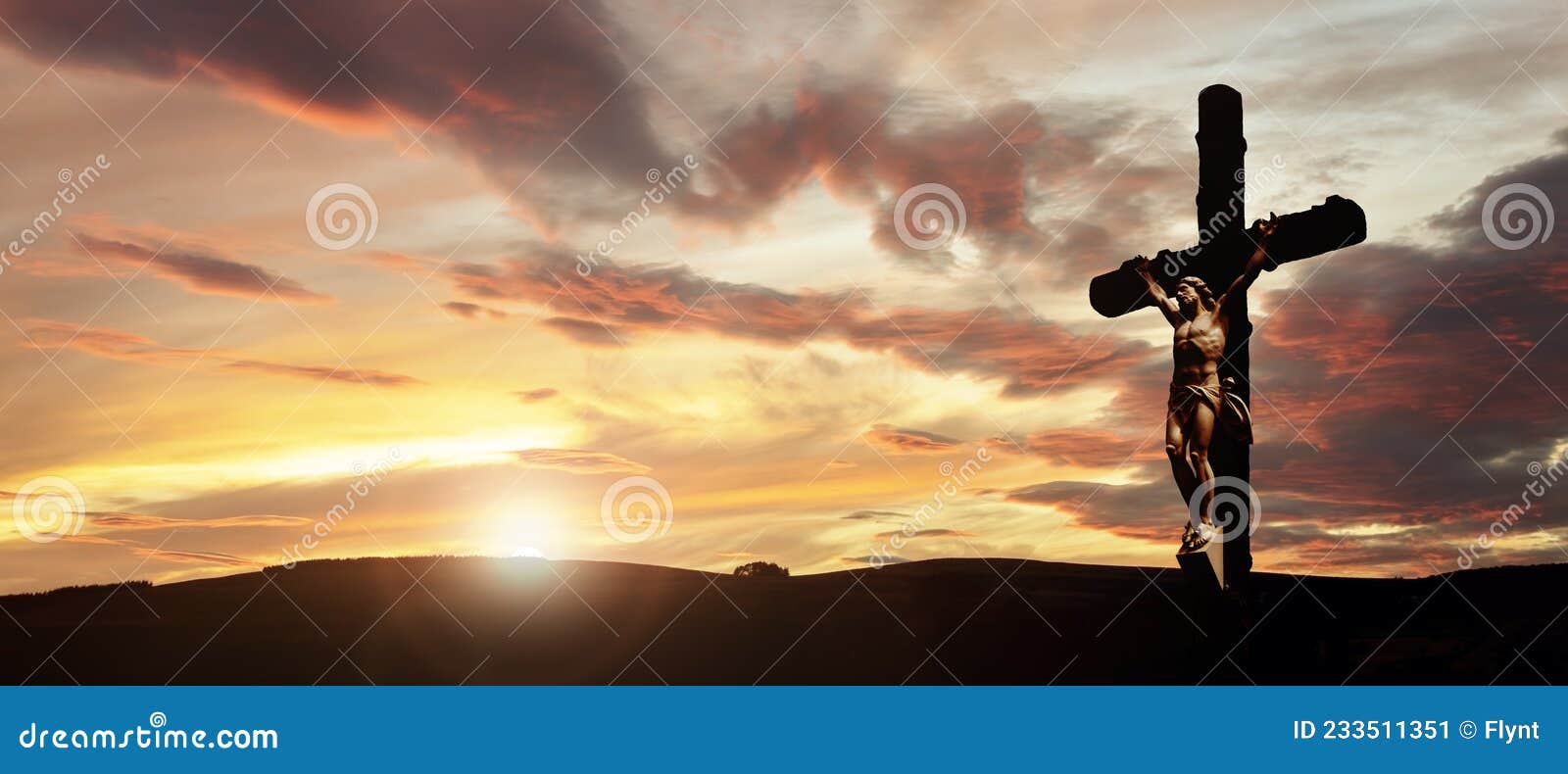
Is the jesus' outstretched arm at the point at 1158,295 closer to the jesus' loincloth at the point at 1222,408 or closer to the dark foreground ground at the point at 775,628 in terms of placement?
the jesus' loincloth at the point at 1222,408

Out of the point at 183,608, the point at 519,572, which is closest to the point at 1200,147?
the point at 519,572

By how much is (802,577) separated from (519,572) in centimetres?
295

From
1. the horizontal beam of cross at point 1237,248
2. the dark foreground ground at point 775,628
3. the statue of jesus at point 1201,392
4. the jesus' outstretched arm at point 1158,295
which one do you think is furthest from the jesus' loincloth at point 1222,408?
the dark foreground ground at point 775,628

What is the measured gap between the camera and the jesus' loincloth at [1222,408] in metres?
10.5

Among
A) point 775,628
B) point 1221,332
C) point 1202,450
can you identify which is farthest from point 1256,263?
point 775,628

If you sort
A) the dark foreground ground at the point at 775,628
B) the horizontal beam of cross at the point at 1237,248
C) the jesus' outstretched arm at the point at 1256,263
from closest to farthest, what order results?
the dark foreground ground at the point at 775,628
the horizontal beam of cross at the point at 1237,248
the jesus' outstretched arm at the point at 1256,263

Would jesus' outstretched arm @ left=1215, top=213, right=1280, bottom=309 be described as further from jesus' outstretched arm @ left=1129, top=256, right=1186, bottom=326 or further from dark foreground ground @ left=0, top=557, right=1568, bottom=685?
dark foreground ground @ left=0, top=557, right=1568, bottom=685

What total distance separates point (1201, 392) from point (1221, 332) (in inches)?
21.0

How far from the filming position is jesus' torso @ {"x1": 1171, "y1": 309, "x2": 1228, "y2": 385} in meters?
10.6

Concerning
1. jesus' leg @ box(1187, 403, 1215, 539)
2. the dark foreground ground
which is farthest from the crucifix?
the dark foreground ground

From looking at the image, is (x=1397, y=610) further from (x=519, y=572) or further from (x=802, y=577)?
(x=519, y=572)

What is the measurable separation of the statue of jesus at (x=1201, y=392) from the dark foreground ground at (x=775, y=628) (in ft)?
3.21

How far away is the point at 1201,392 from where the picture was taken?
10500mm

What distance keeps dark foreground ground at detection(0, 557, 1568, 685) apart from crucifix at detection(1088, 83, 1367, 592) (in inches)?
23.6
